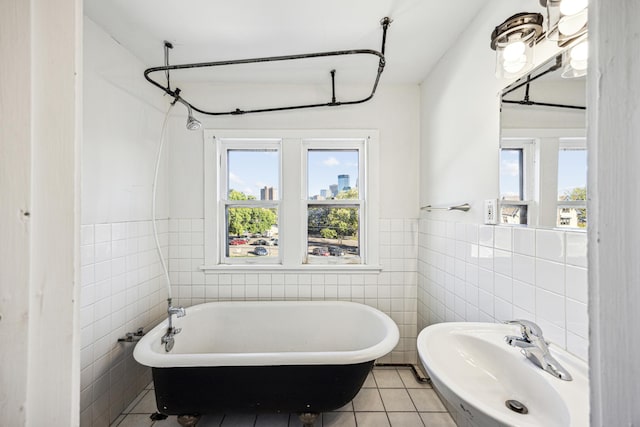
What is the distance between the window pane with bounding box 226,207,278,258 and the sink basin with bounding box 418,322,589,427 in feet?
5.15

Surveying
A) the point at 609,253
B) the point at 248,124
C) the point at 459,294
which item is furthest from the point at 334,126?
the point at 609,253

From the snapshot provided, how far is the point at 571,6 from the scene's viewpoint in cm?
91

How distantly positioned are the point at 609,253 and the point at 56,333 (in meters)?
0.82

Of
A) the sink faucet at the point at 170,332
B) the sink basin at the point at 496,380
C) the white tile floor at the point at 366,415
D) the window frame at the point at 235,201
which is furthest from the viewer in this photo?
the window frame at the point at 235,201

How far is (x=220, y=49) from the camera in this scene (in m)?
1.80

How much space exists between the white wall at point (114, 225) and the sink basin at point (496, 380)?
1.80 meters

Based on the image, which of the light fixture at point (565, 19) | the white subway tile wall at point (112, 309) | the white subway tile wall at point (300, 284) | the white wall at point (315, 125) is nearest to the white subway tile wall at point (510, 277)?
the white subway tile wall at point (300, 284)

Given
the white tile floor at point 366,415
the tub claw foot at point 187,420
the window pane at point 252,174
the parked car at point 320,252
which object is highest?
the window pane at point 252,174

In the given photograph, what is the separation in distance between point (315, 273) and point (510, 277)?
142cm

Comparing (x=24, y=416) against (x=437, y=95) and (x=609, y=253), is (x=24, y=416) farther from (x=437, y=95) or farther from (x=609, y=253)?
(x=437, y=95)

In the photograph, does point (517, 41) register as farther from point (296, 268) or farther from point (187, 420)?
point (187, 420)

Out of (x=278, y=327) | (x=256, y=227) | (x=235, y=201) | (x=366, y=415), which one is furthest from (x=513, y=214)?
(x=235, y=201)

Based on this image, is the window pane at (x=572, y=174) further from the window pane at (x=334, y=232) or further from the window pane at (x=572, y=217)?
the window pane at (x=334, y=232)

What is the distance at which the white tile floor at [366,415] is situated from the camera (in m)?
1.62
